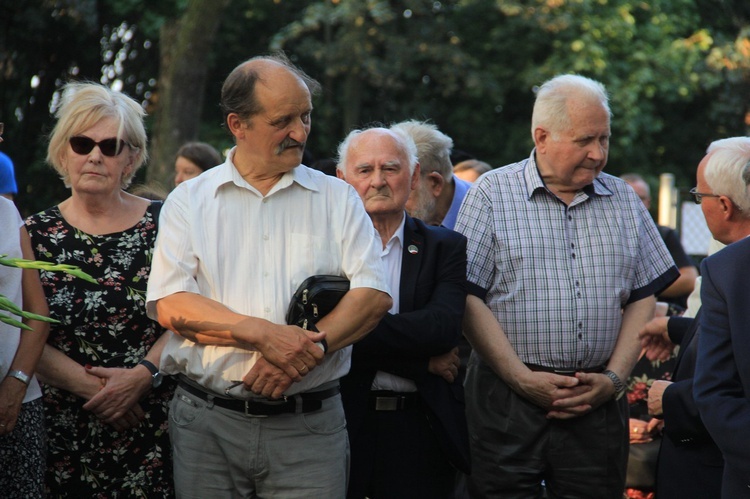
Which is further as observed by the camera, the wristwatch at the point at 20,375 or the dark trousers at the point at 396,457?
the dark trousers at the point at 396,457

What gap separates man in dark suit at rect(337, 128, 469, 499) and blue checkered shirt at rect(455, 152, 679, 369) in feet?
1.00

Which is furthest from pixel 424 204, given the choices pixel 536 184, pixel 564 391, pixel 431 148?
pixel 564 391

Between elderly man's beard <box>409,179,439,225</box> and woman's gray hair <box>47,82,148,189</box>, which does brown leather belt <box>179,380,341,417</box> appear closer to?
woman's gray hair <box>47,82,148,189</box>

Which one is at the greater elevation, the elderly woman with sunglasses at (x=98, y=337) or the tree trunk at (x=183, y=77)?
the tree trunk at (x=183, y=77)

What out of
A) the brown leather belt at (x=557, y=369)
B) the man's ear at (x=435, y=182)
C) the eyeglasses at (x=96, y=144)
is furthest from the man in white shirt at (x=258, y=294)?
the man's ear at (x=435, y=182)

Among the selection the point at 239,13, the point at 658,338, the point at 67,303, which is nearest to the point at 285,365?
the point at 67,303

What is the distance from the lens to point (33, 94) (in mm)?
12555

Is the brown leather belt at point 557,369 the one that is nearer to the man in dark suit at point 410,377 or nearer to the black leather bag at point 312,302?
the man in dark suit at point 410,377

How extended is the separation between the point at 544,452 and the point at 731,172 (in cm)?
143

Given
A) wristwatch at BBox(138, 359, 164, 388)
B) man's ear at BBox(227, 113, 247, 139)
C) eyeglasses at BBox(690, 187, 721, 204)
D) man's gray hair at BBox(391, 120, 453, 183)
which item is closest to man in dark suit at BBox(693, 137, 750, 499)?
eyeglasses at BBox(690, 187, 721, 204)

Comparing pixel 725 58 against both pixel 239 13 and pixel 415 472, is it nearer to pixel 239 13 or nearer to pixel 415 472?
pixel 239 13

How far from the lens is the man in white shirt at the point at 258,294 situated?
330cm

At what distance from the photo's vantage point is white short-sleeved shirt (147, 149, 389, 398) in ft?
10.9

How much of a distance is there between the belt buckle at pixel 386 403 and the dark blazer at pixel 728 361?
1222mm
